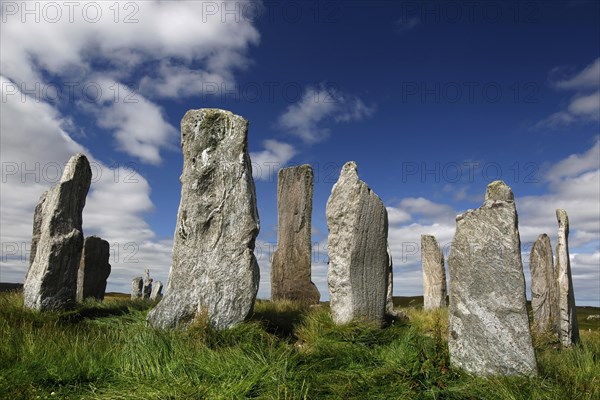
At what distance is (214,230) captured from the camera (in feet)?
29.3

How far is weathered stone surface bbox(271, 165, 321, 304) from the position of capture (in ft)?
46.0

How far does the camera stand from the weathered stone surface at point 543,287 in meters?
10.4

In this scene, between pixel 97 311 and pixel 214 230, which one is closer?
pixel 214 230

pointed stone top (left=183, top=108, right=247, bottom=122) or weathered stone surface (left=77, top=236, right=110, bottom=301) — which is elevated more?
pointed stone top (left=183, top=108, right=247, bottom=122)

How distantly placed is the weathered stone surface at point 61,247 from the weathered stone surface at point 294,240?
5.62 meters

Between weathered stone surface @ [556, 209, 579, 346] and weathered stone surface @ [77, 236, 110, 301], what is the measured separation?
44.2ft

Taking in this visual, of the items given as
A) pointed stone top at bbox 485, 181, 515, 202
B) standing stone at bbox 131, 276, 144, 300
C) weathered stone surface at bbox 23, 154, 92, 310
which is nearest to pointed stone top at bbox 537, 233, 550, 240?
pointed stone top at bbox 485, 181, 515, 202

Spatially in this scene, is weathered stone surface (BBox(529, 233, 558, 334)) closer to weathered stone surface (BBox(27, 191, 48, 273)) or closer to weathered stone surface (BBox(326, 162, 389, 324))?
weathered stone surface (BBox(326, 162, 389, 324))

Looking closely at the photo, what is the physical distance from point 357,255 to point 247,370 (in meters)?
4.02

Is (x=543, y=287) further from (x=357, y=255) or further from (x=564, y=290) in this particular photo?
(x=357, y=255)

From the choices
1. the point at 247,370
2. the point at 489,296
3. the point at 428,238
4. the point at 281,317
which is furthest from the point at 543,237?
the point at 247,370

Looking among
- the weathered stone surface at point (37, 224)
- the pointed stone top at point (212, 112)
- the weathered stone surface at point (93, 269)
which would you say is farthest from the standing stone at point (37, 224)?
the pointed stone top at point (212, 112)

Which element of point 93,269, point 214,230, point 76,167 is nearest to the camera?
point 214,230

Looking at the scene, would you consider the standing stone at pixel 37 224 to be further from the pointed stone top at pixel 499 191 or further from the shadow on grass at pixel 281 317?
the pointed stone top at pixel 499 191
